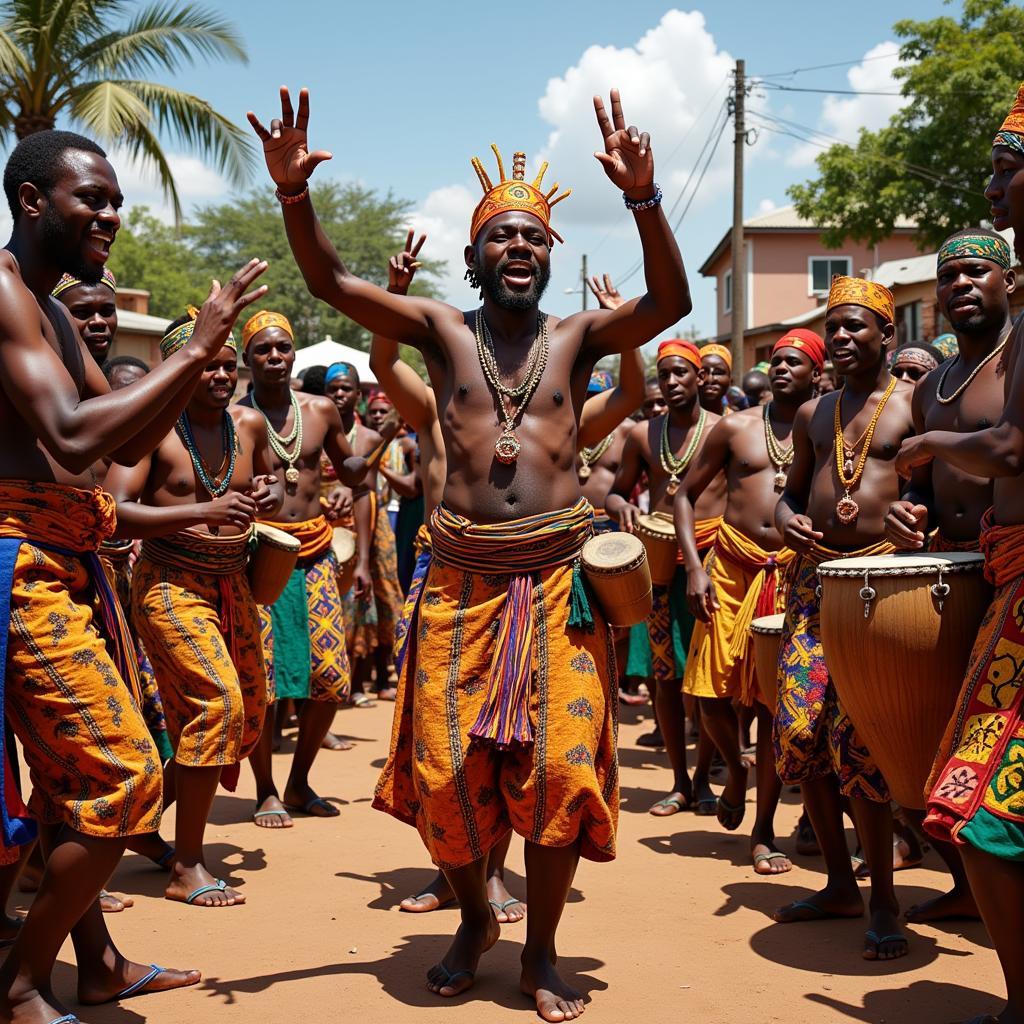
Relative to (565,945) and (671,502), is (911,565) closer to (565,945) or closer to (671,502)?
(565,945)

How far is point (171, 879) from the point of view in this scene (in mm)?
5738

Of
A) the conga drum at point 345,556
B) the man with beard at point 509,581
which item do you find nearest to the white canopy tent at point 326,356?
the conga drum at point 345,556

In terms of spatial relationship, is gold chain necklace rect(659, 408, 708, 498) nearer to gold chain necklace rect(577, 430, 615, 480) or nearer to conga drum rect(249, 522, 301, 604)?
gold chain necklace rect(577, 430, 615, 480)

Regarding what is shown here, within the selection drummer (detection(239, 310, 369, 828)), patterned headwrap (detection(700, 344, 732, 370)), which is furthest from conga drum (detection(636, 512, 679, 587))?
patterned headwrap (detection(700, 344, 732, 370))

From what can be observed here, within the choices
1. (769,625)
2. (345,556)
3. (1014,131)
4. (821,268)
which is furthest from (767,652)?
(821,268)

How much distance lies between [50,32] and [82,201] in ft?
50.6

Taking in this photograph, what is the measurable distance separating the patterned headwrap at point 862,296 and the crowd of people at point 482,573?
0.02m

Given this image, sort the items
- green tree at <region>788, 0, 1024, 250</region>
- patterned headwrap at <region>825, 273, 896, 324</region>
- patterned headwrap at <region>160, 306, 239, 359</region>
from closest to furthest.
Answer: patterned headwrap at <region>825, 273, 896, 324</region> → patterned headwrap at <region>160, 306, 239, 359</region> → green tree at <region>788, 0, 1024, 250</region>

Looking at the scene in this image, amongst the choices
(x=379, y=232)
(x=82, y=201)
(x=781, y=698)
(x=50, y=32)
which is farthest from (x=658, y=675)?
(x=379, y=232)

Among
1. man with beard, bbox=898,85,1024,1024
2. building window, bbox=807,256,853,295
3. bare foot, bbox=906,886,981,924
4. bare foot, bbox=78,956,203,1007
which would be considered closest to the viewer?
man with beard, bbox=898,85,1024,1024

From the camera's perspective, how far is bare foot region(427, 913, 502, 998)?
14.6ft

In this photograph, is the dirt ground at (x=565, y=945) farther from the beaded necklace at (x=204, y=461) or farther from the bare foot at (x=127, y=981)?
the beaded necklace at (x=204, y=461)

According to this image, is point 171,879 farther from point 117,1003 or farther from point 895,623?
point 895,623

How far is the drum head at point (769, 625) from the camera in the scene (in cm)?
584
